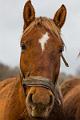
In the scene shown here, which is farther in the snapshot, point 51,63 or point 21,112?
point 21,112

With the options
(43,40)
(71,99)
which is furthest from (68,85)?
(43,40)

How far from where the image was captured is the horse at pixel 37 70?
670 centimetres

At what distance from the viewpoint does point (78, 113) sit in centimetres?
849

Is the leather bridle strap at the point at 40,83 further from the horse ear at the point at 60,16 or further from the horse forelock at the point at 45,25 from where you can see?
the horse ear at the point at 60,16

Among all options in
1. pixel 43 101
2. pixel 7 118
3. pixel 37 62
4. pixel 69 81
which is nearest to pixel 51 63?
pixel 37 62

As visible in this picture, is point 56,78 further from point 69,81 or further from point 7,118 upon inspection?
point 69,81

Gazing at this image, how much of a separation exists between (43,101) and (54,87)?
0.63m

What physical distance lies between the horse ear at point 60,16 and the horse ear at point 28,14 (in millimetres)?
376

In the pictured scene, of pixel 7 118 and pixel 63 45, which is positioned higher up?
pixel 63 45

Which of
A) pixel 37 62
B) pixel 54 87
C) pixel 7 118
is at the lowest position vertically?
pixel 7 118

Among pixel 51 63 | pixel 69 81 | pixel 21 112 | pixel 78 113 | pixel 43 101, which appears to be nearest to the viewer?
pixel 43 101

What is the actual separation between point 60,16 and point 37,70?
121 cm

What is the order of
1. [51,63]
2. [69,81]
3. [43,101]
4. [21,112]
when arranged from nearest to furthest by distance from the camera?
[43,101], [51,63], [21,112], [69,81]

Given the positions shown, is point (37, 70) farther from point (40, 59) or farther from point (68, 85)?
point (68, 85)
